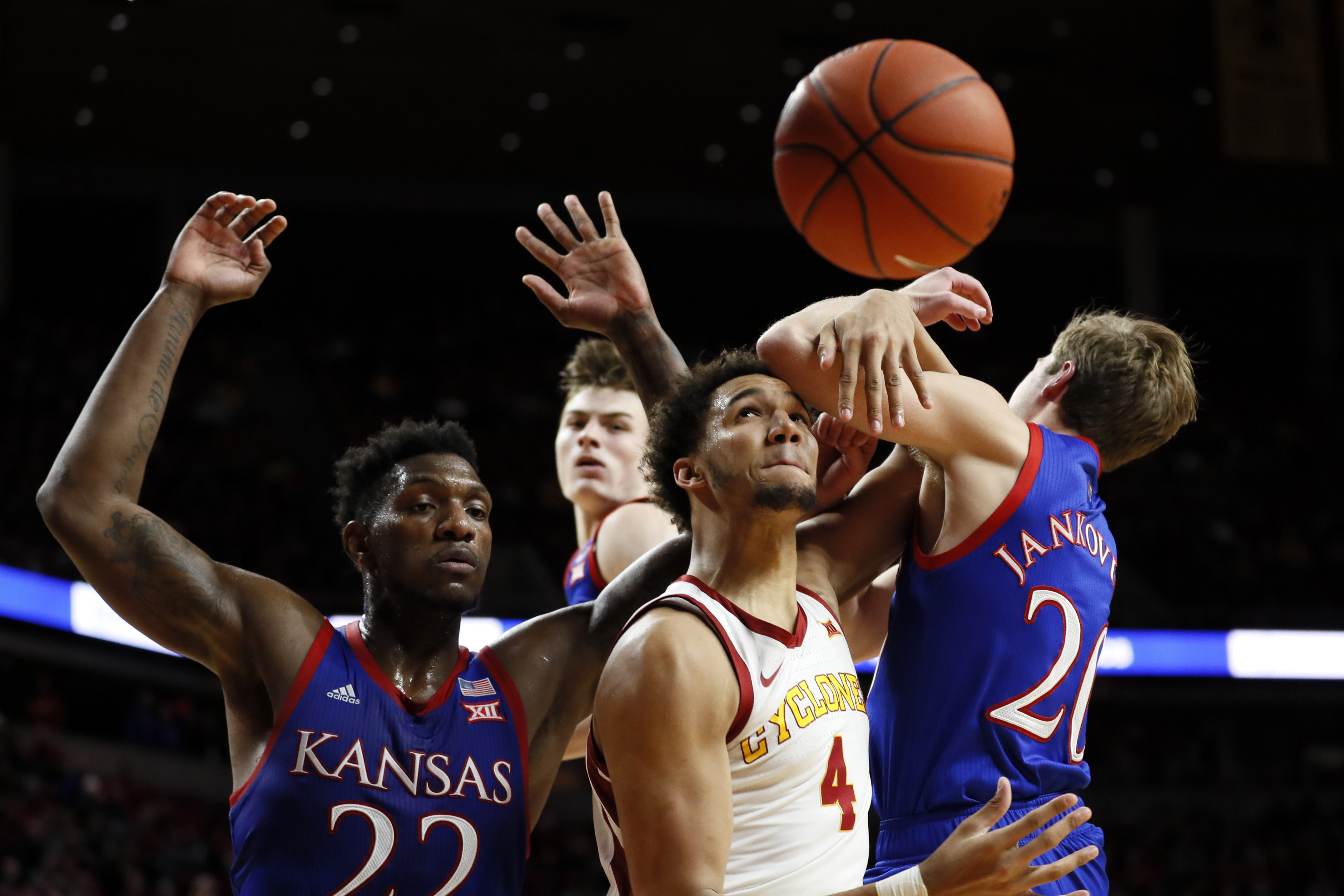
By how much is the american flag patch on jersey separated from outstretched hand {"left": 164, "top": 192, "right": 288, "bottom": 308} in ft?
3.56

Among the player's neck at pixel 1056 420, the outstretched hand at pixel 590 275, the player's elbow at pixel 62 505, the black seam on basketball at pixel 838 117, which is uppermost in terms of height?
the black seam on basketball at pixel 838 117

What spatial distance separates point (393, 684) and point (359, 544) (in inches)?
15.9

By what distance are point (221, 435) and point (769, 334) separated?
1445 cm

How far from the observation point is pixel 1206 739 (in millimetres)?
17156

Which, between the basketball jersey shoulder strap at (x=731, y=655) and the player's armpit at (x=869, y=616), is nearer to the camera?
the basketball jersey shoulder strap at (x=731, y=655)

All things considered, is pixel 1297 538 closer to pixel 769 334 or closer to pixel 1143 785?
pixel 1143 785

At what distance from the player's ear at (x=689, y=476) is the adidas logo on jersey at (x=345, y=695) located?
2.94 ft

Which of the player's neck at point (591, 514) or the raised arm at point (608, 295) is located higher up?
the raised arm at point (608, 295)

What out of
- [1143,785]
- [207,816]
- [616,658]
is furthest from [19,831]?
[1143,785]

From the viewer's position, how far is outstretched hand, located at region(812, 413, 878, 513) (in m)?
3.44

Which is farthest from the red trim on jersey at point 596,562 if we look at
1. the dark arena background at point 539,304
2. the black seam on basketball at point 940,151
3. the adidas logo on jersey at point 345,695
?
the dark arena background at point 539,304

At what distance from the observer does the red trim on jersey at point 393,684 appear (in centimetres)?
321

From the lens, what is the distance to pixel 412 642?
3.31 meters

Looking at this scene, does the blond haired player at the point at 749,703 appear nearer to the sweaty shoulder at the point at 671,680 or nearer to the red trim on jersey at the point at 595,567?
the sweaty shoulder at the point at 671,680
